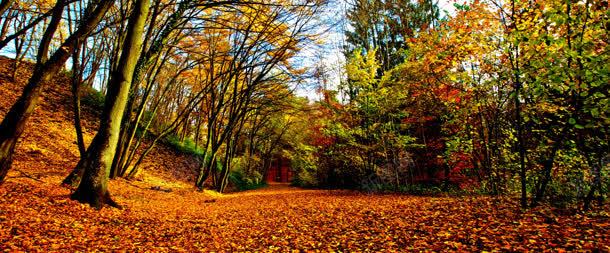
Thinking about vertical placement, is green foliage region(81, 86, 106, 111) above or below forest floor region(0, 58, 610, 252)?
above

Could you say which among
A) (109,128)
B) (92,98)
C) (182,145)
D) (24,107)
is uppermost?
(92,98)

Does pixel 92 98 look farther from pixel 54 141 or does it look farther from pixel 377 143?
pixel 377 143

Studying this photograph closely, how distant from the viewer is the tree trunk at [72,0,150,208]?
5.96 metres

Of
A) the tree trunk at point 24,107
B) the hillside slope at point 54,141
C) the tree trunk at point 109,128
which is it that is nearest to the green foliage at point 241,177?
the hillside slope at point 54,141

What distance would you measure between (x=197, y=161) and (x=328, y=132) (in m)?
11.7

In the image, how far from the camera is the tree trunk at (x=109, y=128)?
5957 mm

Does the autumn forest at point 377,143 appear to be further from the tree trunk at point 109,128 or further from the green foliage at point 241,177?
the green foliage at point 241,177

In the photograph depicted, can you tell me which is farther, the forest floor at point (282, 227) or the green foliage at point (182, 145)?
the green foliage at point (182, 145)

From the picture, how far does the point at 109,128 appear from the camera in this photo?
240 inches

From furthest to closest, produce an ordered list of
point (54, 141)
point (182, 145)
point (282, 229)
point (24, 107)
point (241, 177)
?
point (241, 177) < point (182, 145) < point (54, 141) < point (282, 229) < point (24, 107)

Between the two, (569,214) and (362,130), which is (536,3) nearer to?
(569,214)

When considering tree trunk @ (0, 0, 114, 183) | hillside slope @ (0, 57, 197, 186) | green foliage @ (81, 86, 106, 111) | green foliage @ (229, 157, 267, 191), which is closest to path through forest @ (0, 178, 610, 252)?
tree trunk @ (0, 0, 114, 183)

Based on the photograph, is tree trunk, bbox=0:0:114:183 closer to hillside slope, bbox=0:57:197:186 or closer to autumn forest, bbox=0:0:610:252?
autumn forest, bbox=0:0:610:252

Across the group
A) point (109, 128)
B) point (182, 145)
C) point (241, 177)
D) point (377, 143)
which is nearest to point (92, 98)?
point (182, 145)
